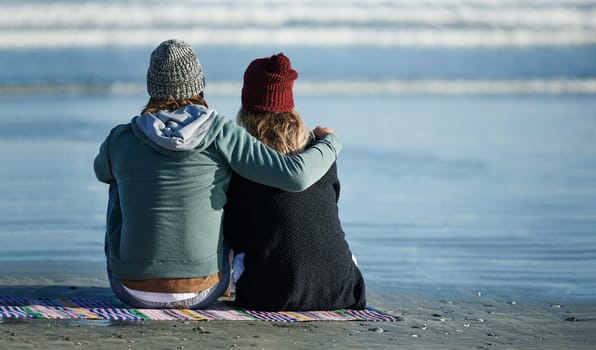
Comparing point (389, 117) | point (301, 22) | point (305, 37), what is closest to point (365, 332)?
point (389, 117)

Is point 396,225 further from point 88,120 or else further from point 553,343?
point 88,120

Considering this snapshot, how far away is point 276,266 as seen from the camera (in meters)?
4.66

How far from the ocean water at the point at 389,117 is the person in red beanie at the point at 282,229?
824mm

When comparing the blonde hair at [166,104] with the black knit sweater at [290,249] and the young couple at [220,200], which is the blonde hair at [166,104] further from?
the black knit sweater at [290,249]

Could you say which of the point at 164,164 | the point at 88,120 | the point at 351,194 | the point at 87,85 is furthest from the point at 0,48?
the point at 164,164

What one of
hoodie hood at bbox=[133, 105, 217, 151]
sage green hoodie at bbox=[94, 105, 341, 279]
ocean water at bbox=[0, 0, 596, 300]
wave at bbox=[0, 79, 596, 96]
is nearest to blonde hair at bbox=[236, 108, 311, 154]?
sage green hoodie at bbox=[94, 105, 341, 279]

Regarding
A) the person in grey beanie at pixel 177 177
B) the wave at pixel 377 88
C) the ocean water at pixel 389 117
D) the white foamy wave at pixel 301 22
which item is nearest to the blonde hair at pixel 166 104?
the person in grey beanie at pixel 177 177

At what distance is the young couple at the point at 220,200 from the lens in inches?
179

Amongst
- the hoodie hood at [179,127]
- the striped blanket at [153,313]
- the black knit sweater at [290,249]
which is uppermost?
the hoodie hood at [179,127]

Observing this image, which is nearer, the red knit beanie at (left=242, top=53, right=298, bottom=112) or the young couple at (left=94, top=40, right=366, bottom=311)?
the young couple at (left=94, top=40, right=366, bottom=311)

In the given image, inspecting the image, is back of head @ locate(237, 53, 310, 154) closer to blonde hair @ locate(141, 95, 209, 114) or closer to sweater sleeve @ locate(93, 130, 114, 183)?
blonde hair @ locate(141, 95, 209, 114)

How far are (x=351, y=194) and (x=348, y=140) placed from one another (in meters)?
3.31

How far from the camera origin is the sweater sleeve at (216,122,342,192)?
4.54 m

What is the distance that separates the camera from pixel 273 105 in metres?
4.72
